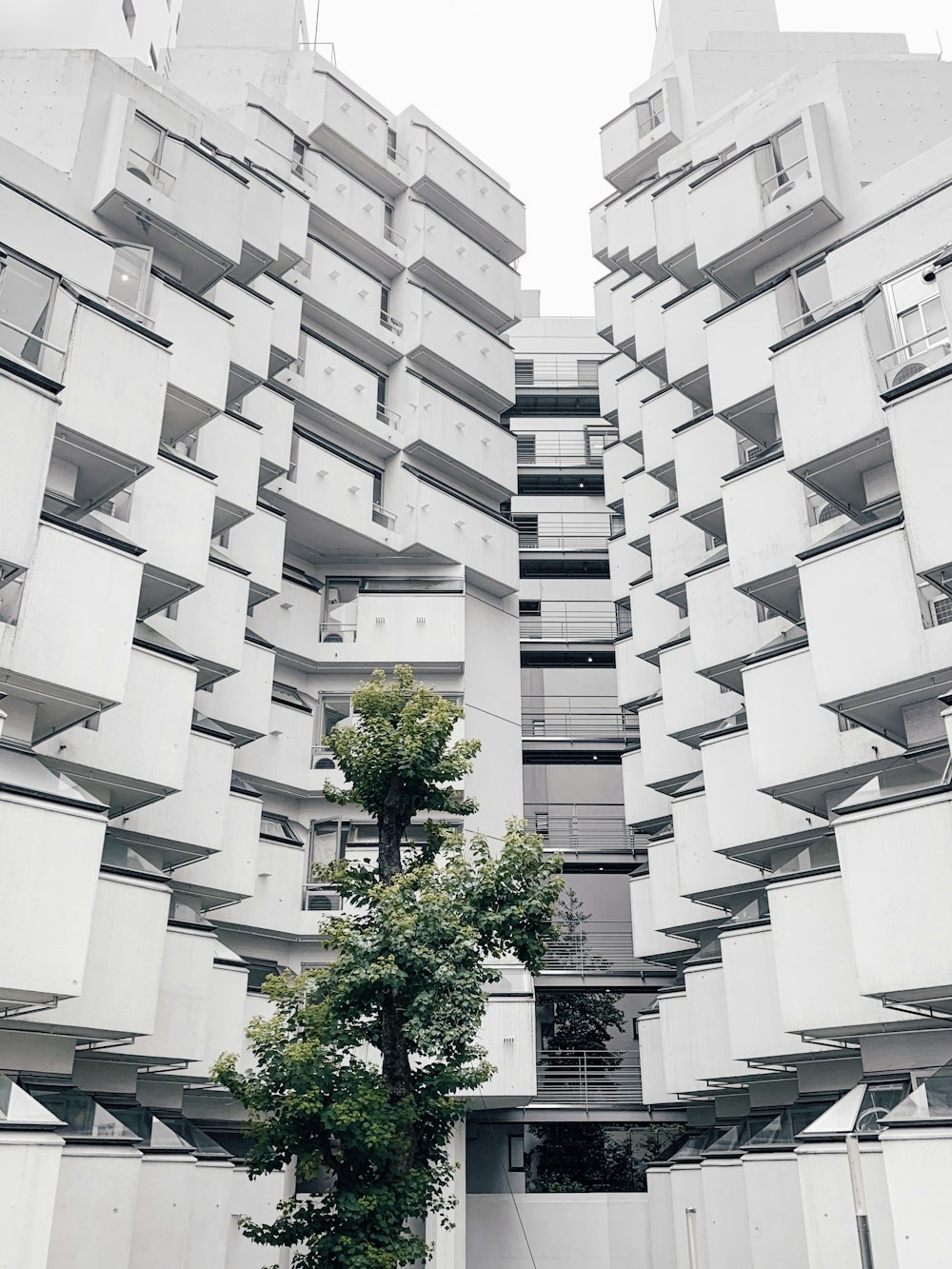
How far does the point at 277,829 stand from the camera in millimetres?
23469

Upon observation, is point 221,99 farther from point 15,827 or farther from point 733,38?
point 15,827

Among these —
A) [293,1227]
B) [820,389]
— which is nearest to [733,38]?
[820,389]

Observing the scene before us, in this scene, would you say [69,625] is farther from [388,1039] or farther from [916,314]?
[916,314]

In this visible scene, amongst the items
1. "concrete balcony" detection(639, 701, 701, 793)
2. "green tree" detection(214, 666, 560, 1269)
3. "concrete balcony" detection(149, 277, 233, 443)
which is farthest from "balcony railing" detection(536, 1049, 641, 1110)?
"concrete balcony" detection(149, 277, 233, 443)

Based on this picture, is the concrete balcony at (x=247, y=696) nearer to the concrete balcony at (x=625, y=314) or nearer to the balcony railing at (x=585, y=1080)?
the balcony railing at (x=585, y=1080)

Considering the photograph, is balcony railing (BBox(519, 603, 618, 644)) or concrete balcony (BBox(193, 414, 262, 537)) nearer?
concrete balcony (BBox(193, 414, 262, 537))

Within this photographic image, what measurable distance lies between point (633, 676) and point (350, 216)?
13.8 metres

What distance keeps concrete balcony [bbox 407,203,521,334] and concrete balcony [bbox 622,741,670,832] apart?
13.3 metres

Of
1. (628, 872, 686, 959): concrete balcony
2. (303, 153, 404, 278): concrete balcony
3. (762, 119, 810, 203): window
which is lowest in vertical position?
(628, 872, 686, 959): concrete balcony

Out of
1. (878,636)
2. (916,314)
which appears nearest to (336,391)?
(916,314)

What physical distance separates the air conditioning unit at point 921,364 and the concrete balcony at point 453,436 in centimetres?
1398

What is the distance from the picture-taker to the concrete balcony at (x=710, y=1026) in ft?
61.3

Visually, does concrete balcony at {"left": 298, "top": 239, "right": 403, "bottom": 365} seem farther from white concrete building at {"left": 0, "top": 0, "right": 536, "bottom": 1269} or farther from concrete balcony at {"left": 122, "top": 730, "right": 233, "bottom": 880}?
concrete balcony at {"left": 122, "top": 730, "right": 233, "bottom": 880}

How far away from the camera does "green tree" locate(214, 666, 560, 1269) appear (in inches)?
484
